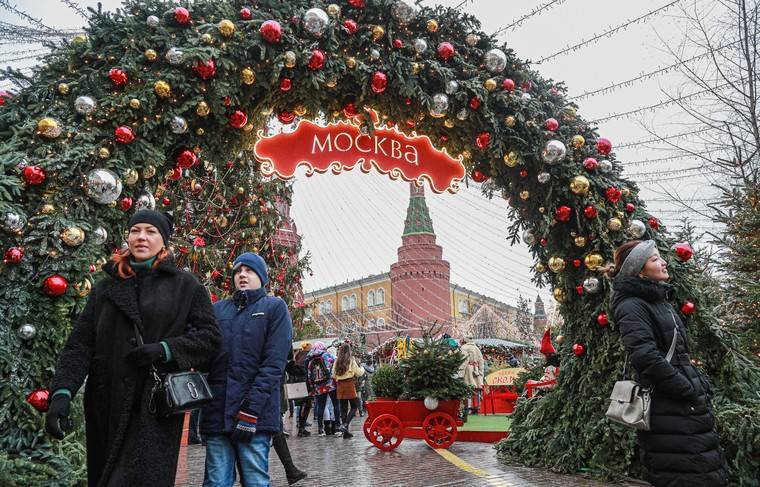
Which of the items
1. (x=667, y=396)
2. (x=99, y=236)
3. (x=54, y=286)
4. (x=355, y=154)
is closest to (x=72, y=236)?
(x=99, y=236)

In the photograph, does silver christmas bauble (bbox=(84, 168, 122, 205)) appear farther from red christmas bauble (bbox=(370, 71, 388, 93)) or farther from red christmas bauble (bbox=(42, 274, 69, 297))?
red christmas bauble (bbox=(370, 71, 388, 93))

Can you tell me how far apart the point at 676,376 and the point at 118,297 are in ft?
9.69

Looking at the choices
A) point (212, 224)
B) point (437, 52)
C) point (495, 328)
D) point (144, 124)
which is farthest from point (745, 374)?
point (495, 328)

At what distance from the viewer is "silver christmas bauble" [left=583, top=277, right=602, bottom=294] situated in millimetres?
5879

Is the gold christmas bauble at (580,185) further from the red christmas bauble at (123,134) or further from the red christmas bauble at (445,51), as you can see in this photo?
the red christmas bauble at (123,134)

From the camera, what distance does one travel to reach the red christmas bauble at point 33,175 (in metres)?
4.20

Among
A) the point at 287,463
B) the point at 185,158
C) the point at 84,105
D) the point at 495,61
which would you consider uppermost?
the point at 495,61

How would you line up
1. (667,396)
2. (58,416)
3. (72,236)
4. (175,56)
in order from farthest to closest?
(175,56)
(72,236)
(667,396)
(58,416)

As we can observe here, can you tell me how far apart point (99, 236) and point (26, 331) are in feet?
2.82

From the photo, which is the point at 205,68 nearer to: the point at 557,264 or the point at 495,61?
the point at 495,61

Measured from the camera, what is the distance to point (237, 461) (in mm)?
3402

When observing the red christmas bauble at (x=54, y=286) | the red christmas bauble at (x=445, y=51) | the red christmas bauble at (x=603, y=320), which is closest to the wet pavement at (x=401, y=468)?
the red christmas bauble at (x=603, y=320)

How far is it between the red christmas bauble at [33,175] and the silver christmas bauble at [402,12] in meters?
3.58

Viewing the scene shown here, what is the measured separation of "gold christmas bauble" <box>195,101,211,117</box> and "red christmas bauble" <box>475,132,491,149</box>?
2.77 meters
